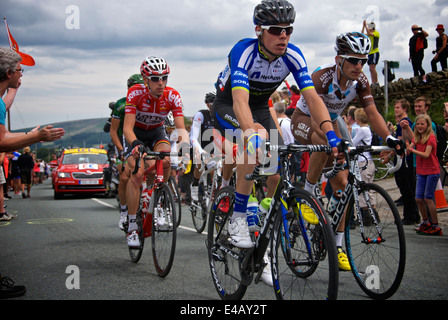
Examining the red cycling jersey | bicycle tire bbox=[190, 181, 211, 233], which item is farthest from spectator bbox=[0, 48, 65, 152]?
bicycle tire bbox=[190, 181, 211, 233]

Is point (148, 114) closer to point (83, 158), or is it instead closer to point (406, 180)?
point (406, 180)

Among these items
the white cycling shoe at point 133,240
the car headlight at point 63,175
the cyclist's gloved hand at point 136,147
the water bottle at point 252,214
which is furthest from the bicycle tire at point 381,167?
the car headlight at point 63,175

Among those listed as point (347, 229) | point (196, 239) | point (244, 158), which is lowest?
point (196, 239)

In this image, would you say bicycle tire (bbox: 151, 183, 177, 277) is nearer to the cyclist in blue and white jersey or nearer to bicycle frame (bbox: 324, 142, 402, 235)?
the cyclist in blue and white jersey

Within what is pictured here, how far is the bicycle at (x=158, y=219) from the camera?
5551 millimetres

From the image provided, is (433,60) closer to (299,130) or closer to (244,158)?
(299,130)

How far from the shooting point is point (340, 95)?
210 inches

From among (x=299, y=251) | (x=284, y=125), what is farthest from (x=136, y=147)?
(x=284, y=125)

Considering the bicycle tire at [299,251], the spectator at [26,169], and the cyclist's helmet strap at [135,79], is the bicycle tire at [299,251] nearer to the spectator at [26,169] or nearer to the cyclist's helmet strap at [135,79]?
the cyclist's helmet strap at [135,79]

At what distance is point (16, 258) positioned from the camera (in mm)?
6711

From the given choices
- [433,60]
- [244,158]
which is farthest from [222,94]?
[433,60]

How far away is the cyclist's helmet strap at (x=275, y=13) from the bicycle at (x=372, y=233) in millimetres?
1284

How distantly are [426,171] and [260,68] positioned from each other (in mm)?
4910

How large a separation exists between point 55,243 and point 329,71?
17.4 feet
